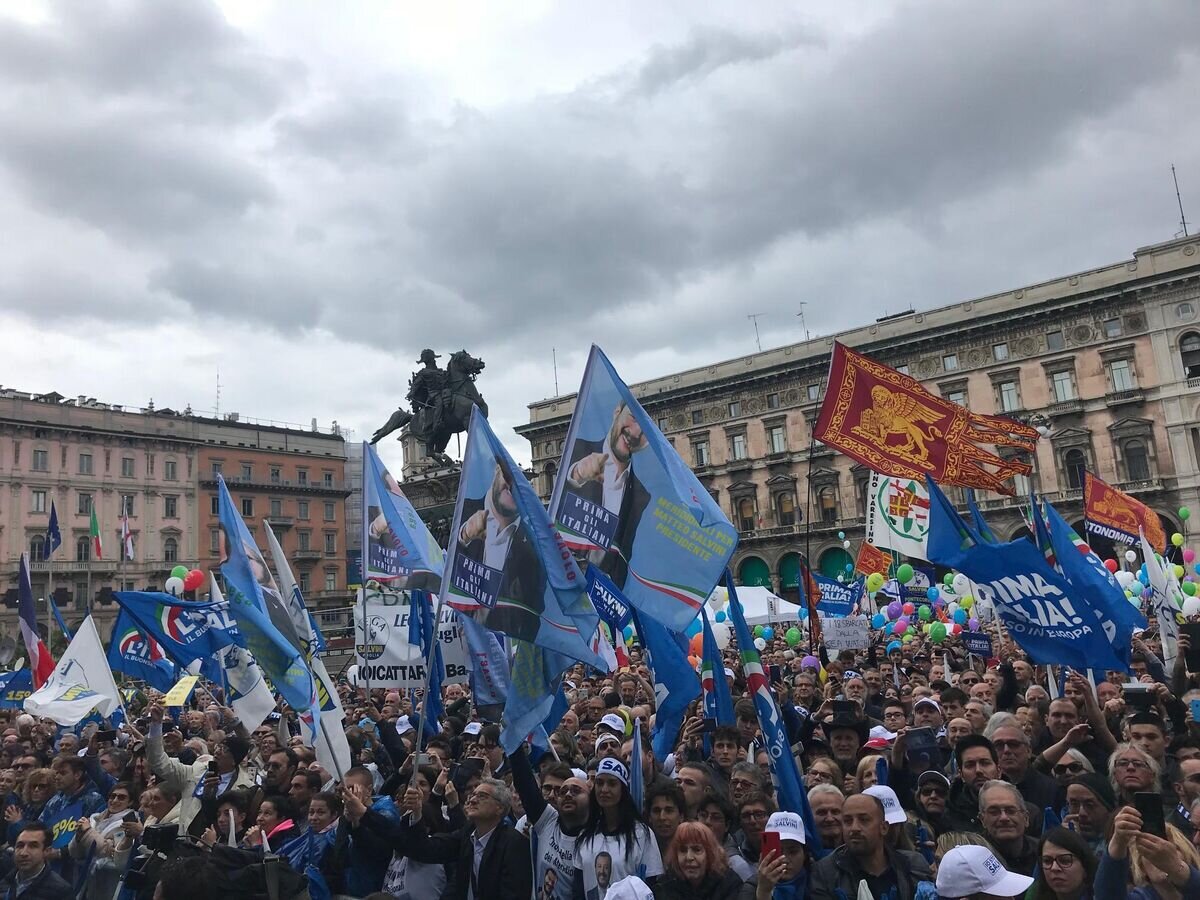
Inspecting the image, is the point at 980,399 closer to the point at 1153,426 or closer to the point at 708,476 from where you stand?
the point at 1153,426

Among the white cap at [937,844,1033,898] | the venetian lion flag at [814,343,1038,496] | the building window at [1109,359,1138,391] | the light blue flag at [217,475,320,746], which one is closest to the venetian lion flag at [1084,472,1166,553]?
the venetian lion flag at [814,343,1038,496]

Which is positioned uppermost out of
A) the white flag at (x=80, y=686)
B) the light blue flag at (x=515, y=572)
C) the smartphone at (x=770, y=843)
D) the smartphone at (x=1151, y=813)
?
the light blue flag at (x=515, y=572)

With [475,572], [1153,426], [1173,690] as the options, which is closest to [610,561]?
[475,572]

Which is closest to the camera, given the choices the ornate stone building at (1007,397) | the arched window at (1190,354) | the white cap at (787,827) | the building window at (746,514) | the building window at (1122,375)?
the white cap at (787,827)

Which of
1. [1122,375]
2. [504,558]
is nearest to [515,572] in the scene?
[504,558]

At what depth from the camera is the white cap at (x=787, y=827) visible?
419 centimetres

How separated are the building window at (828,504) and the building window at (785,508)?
149cm

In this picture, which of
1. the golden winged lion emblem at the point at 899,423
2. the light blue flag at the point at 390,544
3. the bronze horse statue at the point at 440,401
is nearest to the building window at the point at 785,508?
the bronze horse statue at the point at 440,401

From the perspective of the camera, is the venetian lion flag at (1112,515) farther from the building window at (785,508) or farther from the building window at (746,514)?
the building window at (746,514)

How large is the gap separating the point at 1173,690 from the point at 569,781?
278 inches

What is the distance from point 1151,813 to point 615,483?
4.16 m

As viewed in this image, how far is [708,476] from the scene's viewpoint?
55.8m

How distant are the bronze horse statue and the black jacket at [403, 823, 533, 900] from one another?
13.2 meters

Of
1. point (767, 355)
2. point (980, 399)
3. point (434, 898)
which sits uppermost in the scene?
point (767, 355)
